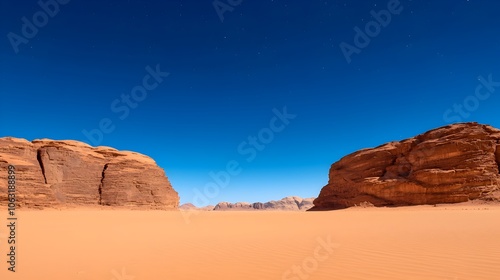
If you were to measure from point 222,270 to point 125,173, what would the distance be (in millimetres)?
45256

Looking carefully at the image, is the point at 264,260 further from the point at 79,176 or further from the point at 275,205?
the point at 275,205

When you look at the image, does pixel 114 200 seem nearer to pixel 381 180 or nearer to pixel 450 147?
pixel 381 180

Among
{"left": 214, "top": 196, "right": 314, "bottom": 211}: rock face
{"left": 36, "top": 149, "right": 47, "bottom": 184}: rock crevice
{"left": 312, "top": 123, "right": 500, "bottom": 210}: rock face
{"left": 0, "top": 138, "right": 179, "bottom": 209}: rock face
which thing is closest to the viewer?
{"left": 312, "top": 123, "right": 500, "bottom": 210}: rock face

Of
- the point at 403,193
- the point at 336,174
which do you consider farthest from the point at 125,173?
the point at 403,193

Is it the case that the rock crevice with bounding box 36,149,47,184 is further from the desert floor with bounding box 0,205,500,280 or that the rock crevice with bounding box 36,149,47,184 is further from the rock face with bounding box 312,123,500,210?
the rock face with bounding box 312,123,500,210

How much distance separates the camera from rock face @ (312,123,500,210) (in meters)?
29.7

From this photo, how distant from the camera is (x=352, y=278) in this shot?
3990 millimetres

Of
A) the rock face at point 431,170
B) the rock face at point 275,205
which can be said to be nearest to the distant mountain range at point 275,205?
the rock face at point 275,205

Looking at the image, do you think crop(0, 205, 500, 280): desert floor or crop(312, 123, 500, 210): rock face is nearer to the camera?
crop(0, 205, 500, 280): desert floor

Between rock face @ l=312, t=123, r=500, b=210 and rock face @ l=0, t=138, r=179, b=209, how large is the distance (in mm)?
32074

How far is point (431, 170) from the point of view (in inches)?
1246

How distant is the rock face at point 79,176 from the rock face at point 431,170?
105 ft

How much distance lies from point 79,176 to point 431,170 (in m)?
49.1

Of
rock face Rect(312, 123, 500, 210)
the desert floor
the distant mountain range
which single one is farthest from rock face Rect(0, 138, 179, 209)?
the distant mountain range
